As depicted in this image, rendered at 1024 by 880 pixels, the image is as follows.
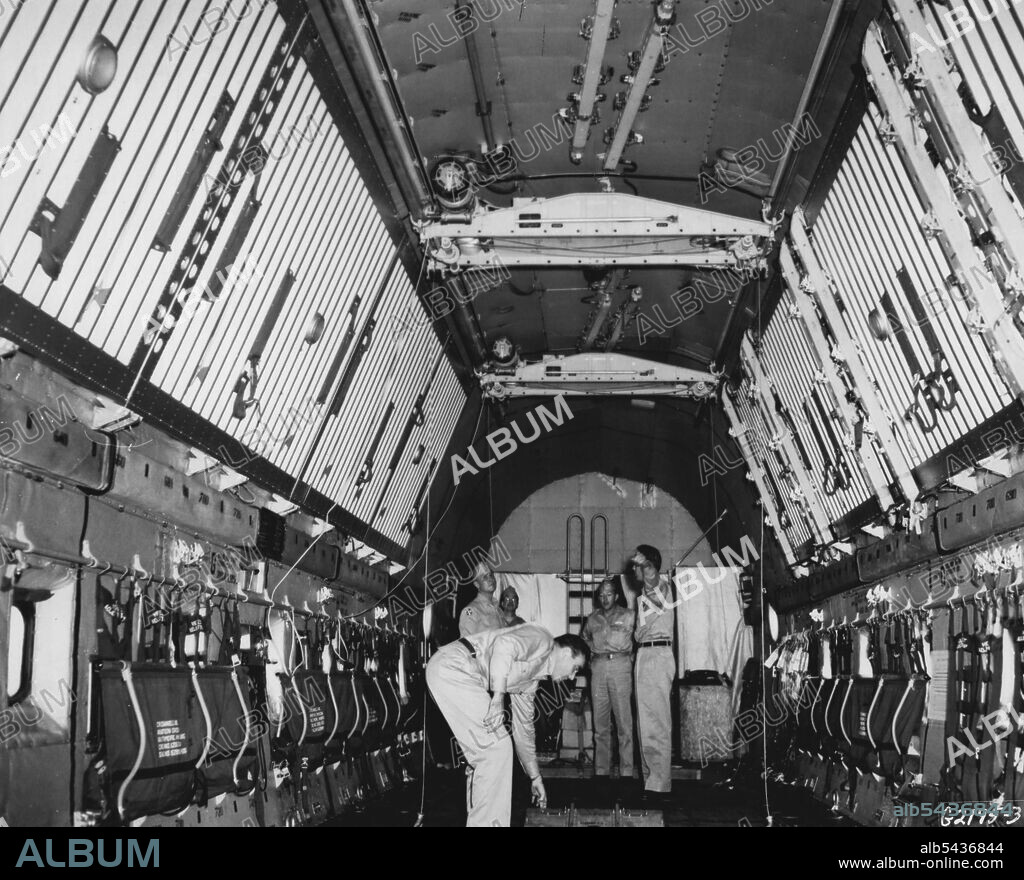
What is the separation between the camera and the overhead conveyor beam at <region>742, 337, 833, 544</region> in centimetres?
992

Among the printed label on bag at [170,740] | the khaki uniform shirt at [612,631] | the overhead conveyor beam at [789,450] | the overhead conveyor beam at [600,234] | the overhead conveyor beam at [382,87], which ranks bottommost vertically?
the printed label on bag at [170,740]

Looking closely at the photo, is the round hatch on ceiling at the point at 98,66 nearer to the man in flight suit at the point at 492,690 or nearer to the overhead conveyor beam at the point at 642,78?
the overhead conveyor beam at the point at 642,78

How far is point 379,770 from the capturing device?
33.2ft

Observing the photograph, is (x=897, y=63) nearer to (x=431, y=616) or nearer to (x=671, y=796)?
(x=671, y=796)

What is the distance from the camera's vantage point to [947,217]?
5398 mm

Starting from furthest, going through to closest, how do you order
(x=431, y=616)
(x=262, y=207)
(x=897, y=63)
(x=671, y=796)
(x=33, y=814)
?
(x=431, y=616) < (x=671, y=796) < (x=262, y=207) < (x=897, y=63) < (x=33, y=814)

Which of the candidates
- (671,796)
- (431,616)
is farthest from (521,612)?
(671,796)

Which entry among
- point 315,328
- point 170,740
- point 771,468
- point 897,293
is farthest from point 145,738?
point 771,468

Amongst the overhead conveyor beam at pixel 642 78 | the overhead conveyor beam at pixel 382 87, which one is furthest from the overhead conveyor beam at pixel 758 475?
the overhead conveyor beam at pixel 382 87

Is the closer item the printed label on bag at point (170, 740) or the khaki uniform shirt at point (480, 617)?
the printed label on bag at point (170, 740)

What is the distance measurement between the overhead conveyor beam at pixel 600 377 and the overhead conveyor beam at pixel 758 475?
32 cm

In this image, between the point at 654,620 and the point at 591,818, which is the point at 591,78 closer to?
the point at 591,818

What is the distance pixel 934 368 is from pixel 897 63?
6.32 feet

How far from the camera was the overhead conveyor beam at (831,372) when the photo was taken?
7969 mm
